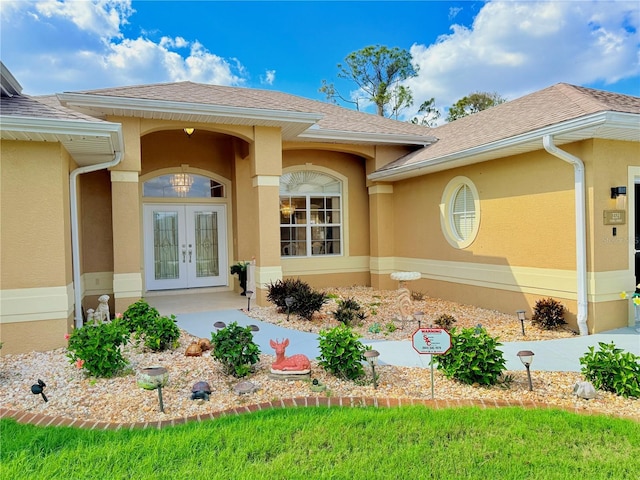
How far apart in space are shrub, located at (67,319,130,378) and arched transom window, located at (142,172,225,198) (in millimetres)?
6621

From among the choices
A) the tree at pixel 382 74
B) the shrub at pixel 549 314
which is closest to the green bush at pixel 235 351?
the shrub at pixel 549 314

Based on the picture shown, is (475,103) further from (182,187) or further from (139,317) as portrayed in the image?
(139,317)

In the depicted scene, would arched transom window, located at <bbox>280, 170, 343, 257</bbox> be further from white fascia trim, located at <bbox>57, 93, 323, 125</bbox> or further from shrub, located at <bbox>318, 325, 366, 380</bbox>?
shrub, located at <bbox>318, 325, 366, 380</bbox>

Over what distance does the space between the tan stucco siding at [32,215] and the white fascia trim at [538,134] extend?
24.0 ft

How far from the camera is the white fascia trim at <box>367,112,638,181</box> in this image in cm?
625

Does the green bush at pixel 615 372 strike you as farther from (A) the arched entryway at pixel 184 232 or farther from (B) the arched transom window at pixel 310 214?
(A) the arched entryway at pixel 184 232

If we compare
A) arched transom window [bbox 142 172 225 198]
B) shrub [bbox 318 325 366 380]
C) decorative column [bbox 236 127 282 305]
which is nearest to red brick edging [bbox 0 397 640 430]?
shrub [bbox 318 325 366 380]

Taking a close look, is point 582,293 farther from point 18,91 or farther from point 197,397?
point 18,91

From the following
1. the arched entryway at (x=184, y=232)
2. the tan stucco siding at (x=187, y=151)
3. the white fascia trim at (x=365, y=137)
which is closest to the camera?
the white fascia trim at (x=365, y=137)

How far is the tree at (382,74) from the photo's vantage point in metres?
30.3

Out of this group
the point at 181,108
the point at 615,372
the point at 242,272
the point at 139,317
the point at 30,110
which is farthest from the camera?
the point at 242,272

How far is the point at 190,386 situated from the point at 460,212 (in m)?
7.56

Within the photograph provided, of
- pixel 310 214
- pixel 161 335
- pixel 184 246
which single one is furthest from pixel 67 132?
pixel 310 214

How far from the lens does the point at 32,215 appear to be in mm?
6289
